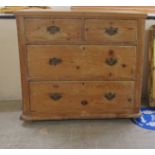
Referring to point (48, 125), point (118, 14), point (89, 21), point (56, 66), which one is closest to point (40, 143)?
point (48, 125)

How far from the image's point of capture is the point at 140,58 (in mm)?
1599

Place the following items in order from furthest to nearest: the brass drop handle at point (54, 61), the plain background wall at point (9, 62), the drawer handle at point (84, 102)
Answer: the plain background wall at point (9, 62), the drawer handle at point (84, 102), the brass drop handle at point (54, 61)

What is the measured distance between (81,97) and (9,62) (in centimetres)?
81

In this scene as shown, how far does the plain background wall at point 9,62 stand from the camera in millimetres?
1969

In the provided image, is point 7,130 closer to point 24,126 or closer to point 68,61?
point 24,126

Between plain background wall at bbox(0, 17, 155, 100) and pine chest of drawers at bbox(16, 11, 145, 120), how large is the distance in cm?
51

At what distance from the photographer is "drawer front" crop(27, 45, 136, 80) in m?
1.56

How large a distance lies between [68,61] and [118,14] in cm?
45

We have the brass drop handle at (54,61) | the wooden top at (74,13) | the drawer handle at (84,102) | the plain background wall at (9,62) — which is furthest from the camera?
the plain background wall at (9,62)

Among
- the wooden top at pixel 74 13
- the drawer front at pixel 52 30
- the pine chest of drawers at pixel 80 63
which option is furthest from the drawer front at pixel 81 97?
the wooden top at pixel 74 13

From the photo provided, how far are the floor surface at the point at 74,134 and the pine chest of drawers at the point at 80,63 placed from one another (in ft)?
0.22

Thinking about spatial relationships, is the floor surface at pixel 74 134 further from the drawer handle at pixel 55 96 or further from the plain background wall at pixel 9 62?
the plain background wall at pixel 9 62

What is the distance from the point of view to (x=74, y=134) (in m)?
1.59

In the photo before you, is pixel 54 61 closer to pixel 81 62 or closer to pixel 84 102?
pixel 81 62
